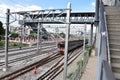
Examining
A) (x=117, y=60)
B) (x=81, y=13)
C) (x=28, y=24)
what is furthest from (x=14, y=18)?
(x=28, y=24)

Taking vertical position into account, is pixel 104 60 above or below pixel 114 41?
below

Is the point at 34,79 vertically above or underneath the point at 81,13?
underneath

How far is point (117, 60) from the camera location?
16.1 feet

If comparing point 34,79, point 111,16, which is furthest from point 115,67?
point 34,79

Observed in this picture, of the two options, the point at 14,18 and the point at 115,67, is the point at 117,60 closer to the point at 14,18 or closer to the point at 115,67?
the point at 115,67

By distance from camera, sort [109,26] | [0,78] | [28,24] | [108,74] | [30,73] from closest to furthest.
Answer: [108,74]
[109,26]
[0,78]
[30,73]
[28,24]

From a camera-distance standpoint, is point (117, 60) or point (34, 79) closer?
point (117, 60)

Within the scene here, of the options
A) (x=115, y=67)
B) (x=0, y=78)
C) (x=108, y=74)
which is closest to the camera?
(x=108, y=74)

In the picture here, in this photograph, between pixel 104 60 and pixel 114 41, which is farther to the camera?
pixel 114 41

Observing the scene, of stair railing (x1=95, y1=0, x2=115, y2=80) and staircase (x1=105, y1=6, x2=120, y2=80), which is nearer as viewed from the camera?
stair railing (x1=95, y1=0, x2=115, y2=80)

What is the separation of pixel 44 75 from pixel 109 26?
Answer: 929 cm

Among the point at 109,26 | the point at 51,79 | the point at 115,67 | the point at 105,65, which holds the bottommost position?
the point at 51,79

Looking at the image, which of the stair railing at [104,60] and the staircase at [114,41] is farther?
the staircase at [114,41]

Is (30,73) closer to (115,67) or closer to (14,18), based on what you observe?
(14,18)
